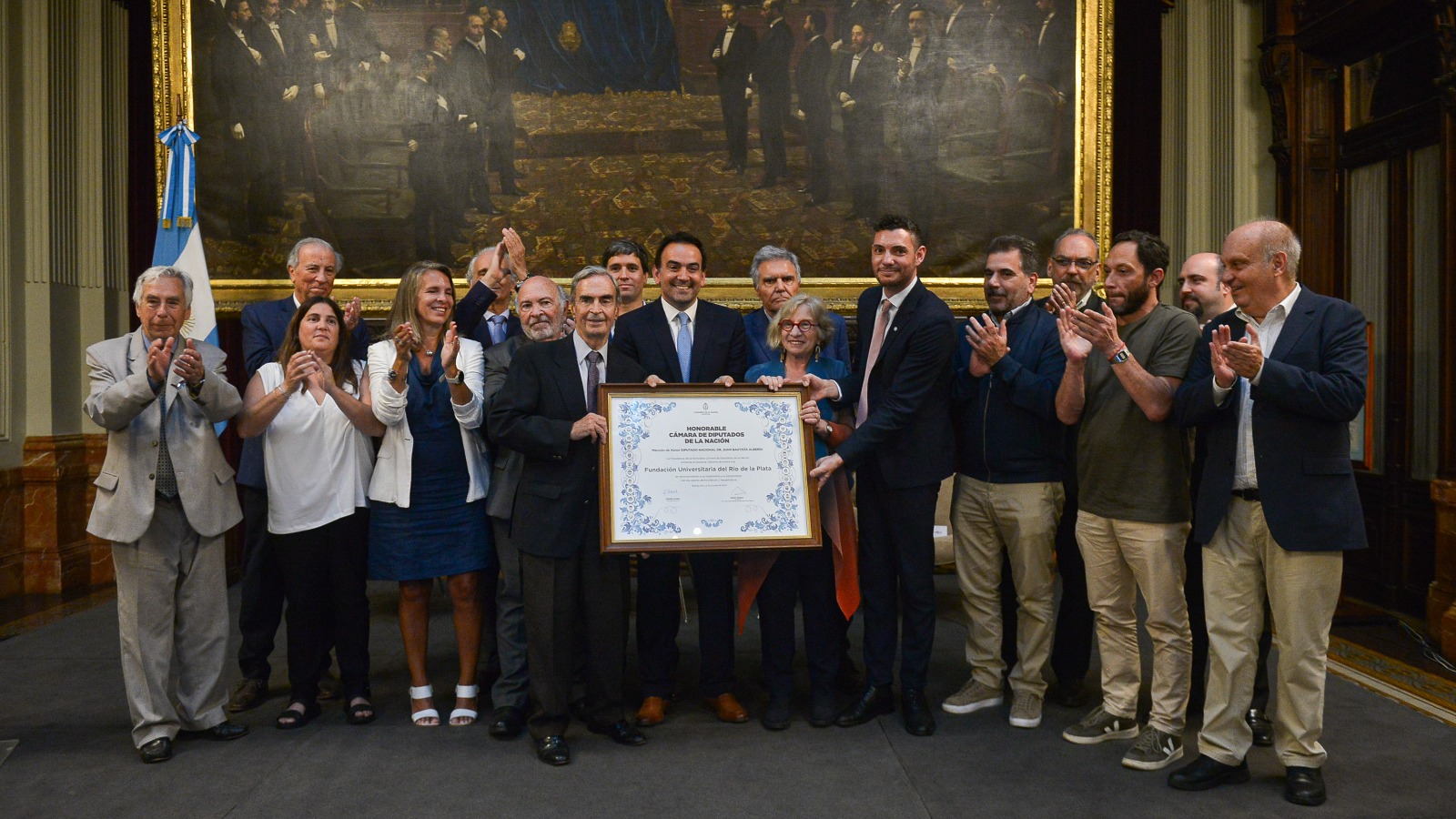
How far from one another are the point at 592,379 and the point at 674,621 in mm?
1128

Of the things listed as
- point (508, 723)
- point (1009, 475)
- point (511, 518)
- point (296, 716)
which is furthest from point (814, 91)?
point (296, 716)

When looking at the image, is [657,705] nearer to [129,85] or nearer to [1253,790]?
[1253,790]

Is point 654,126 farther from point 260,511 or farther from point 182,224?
point 260,511

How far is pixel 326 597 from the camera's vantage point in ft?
14.0

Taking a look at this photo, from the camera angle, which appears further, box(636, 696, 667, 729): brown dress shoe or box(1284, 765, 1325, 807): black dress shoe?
box(636, 696, 667, 729): brown dress shoe

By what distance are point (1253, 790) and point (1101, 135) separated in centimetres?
596

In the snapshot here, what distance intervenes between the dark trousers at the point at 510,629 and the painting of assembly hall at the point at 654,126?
14.4 feet

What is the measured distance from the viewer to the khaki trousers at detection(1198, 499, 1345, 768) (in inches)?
128

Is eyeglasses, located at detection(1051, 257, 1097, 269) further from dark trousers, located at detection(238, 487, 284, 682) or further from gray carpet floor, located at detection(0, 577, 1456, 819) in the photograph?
dark trousers, located at detection(238, 487, 284, 682)

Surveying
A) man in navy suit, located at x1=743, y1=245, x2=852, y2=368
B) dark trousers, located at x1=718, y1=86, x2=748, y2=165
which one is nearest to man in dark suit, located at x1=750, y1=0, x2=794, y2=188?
dark trousers, located at x1=718, y1=86, x2=748, y2=165

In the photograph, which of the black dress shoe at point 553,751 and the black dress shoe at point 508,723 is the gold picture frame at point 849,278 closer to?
the black dress shoe at point 508,723

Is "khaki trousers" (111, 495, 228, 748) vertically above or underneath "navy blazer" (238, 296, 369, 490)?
underneath

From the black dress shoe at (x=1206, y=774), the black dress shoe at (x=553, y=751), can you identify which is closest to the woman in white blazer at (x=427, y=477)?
the black dress shoe at (x=553, y=751)

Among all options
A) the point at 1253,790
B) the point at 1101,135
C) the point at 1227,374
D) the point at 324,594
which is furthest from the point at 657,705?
the point at 1101,135
